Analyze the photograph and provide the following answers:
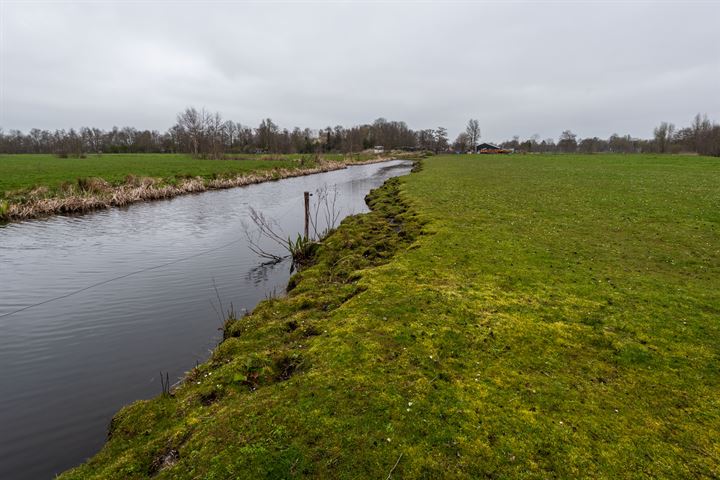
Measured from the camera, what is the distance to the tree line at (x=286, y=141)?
80.2 metres

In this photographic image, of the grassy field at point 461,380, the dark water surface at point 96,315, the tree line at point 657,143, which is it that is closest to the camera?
the grassy field at point 461,380

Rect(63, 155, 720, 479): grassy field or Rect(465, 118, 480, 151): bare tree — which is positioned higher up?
Rect(465, 118, 480, 151): bare tree

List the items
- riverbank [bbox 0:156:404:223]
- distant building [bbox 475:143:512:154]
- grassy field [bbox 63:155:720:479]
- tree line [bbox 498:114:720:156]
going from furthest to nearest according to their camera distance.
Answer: distant building [bbox 475:143:512:154]
tree line [bbox 498:114:720:156]
riverbank [bbox 0:156:404:223]
grassy field [bbox 63:155:720:479]

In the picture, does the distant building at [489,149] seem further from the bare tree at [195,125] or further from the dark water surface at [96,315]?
the dark water surface at [96,315]

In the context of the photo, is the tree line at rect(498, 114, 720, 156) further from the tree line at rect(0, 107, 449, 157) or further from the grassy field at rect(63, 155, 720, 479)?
the grassy field at rect(63, 155, 720, 479)

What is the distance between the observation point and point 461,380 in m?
5.12

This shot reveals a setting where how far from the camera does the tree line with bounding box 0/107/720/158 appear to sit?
80250 mm

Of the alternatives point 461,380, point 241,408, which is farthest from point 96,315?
point 461,380

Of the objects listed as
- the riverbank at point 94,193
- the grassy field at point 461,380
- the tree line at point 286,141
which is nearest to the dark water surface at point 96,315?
the grassy field at point 461,380

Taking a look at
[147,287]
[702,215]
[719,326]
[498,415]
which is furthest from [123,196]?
[702,215]

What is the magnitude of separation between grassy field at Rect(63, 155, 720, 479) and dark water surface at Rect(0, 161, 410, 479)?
54.7 inches

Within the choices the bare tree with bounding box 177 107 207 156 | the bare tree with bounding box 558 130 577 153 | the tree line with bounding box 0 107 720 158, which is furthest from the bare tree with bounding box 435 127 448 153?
the bare tree with bounding box 177 107 207 156

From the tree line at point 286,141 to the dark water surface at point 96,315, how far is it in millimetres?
59667

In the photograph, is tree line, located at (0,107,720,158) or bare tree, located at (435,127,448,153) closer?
tree line, located at (0,107,720,158)
